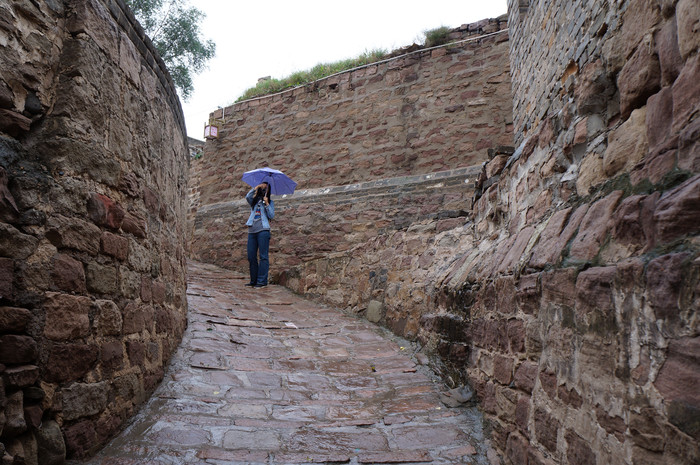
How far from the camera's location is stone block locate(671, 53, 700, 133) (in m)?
1.23

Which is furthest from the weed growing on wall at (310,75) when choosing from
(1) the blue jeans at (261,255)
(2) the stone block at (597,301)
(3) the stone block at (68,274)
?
(2) the stone block at (597,301)

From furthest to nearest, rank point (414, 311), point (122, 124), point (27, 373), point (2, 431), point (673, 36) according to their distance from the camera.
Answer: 1. point (414, 311)
2. point (122, 124)
3. point (27, 373)
4. point (2, 431)
5. point (673, 36)

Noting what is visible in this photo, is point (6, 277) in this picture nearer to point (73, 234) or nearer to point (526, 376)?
point (73, 234)

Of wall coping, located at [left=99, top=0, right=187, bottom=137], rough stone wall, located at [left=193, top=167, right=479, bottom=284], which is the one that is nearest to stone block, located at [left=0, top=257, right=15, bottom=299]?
wall coping, located at [left=99, top=0, right=187, bottom=137]

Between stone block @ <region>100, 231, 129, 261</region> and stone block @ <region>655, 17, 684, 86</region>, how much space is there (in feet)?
7.38

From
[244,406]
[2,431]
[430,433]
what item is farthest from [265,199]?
[2,431]

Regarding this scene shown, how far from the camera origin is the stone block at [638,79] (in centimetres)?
149

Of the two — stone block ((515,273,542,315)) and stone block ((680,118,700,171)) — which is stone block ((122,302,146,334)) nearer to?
stone block ((515,273,542,315))

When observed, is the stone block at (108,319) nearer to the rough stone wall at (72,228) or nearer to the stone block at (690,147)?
the rough stone wall at (72,228)

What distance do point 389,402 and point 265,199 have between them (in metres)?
4.48

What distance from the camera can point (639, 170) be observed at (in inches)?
58.4

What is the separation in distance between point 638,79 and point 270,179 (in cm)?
639

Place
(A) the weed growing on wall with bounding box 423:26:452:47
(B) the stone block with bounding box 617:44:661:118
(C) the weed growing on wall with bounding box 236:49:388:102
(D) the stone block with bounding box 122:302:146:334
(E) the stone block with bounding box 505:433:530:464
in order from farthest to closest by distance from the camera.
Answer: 1. (C) the weed growing on wall with bounding box 236:49:388:102
2. (A) the weed growing on wall with bounding box 423:26:452:47
3. (D) the stone block with bounding box 122:302:146:334
4. (E) the stone block with bounding box 505:433:530:464
5. (B) the stone block with bounding box 617:44:661:118

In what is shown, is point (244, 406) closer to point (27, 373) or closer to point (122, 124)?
point (27, 373)
